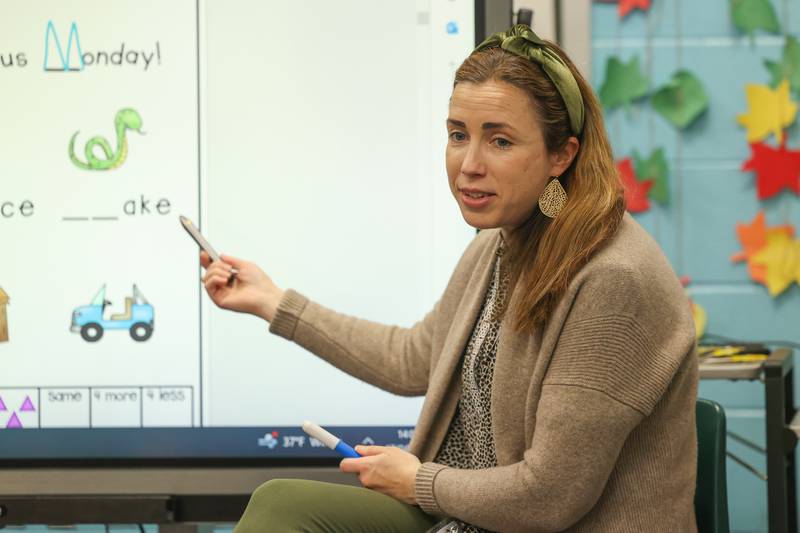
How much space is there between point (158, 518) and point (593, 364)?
81cm

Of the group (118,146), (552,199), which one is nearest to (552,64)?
(552,199)

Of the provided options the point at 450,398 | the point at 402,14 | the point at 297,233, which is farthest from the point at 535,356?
the point at 402,14

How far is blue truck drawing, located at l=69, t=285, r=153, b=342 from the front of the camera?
1.61m

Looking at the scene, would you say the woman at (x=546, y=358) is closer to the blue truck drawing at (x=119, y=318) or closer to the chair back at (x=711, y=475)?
the chair back at (x=711, y=475)

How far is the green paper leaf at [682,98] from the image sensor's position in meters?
2.20

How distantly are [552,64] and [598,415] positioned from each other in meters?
0.44

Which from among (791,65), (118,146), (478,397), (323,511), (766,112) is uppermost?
(791,65)

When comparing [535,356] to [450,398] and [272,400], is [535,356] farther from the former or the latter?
[272,400]

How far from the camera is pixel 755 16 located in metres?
2.19

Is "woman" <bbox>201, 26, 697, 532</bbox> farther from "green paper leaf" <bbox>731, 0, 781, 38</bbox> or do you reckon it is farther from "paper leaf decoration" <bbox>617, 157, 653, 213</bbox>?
"green paper leaf" <bbox>731, 0, 781, 38</bbox>

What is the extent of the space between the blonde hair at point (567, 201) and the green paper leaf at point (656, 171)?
3.36 ft

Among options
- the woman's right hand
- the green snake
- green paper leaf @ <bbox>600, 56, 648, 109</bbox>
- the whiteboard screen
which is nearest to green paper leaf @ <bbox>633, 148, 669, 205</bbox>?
green paper leaf @ <bbox>600, 56, 648, 109</bbox>

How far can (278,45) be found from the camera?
1.61 m

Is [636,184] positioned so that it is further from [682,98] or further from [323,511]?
[323,511]
